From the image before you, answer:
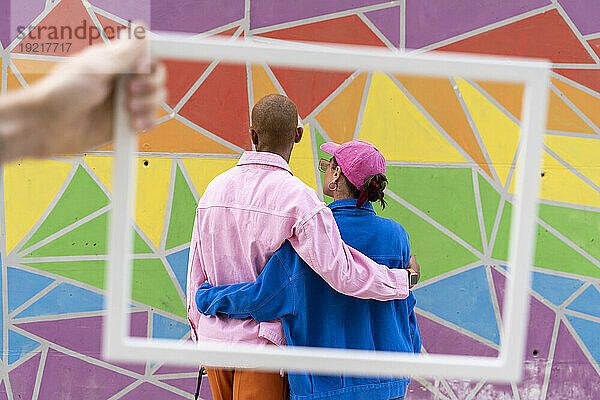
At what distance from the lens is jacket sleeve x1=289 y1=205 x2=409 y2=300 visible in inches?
56.6

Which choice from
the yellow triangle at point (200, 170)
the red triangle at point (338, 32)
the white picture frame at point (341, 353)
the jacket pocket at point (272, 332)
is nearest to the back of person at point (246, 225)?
the jacket pocket at point (272, 332)

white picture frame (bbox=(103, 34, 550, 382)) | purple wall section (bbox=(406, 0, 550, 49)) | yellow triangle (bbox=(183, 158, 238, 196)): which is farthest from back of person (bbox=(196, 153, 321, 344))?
purple wall section (bbox=(406, 0, 550, 49))

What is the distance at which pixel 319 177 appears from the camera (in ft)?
8.09

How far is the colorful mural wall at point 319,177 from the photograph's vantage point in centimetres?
243

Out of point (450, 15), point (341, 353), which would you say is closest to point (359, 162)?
point (341, 353)

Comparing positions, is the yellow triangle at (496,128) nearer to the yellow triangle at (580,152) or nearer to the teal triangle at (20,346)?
the yellow triangle at (580,152)

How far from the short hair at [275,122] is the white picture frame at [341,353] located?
0.58 meters

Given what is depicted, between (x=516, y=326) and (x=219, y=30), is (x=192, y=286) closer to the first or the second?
(x=516, y=326)

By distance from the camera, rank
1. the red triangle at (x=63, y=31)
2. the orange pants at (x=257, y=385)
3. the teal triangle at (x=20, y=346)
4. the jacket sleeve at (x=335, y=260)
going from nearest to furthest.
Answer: the jacket sleeve at (x=335, y=260), the orange pants at (x=257, y=385), the red triangle at (x=63, y=31), the teal triangle at (x=20, y=346)

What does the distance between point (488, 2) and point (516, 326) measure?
172 centimetres

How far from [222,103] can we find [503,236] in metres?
1.13

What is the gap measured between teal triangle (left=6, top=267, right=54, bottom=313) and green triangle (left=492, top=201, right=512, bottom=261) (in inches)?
64.6

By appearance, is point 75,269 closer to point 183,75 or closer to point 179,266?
point 179,266

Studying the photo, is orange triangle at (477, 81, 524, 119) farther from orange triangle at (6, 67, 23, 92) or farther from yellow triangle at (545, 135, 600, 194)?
orange triangle at (6, 67, 23, 92)
